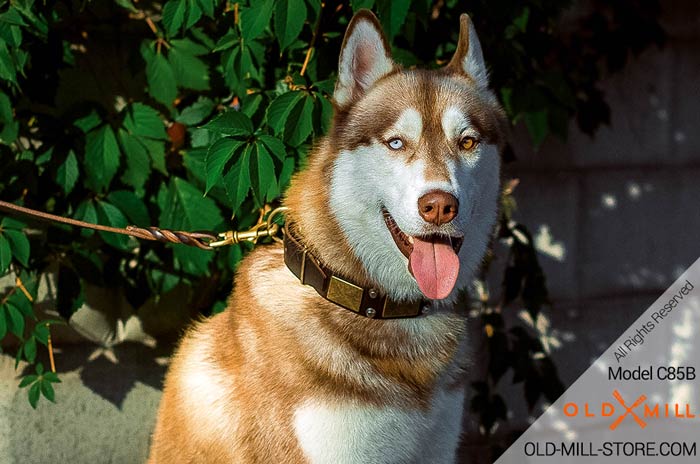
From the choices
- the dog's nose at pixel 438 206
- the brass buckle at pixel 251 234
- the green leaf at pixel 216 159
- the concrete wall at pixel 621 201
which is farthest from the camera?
the concrete wall at pixel 621 201

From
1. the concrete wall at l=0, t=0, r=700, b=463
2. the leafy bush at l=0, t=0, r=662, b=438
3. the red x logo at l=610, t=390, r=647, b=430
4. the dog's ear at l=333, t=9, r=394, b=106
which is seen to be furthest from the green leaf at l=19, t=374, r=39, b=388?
the red x logo at l=610, t=390, r=647, b=430

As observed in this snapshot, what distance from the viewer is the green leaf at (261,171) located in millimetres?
2447

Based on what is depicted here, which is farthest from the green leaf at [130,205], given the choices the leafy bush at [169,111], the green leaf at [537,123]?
the green leaf at [537,123]

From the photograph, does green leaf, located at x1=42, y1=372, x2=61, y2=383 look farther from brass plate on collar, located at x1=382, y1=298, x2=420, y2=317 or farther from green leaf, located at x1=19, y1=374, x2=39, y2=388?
brass plate on collar, located at x1=382, y1=298, x2=420, y2=317

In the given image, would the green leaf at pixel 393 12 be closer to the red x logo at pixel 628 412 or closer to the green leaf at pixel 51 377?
the green leaf at pixel 51 377

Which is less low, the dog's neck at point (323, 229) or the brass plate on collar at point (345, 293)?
the dog's neck at point (323, 229)

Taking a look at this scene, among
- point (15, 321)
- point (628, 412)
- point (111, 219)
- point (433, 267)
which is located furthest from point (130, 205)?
point (628, 412)

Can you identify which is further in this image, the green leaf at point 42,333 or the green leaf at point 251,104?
the green leaf at point 42,333

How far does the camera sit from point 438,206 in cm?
206

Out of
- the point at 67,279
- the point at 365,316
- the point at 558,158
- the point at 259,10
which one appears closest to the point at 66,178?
the point at 67,279

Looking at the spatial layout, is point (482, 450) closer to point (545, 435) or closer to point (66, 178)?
point (545, 435)

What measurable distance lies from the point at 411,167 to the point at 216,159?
1.94 ft

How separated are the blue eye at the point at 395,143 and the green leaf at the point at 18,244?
1340mm

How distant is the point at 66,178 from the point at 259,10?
0.94 meters
